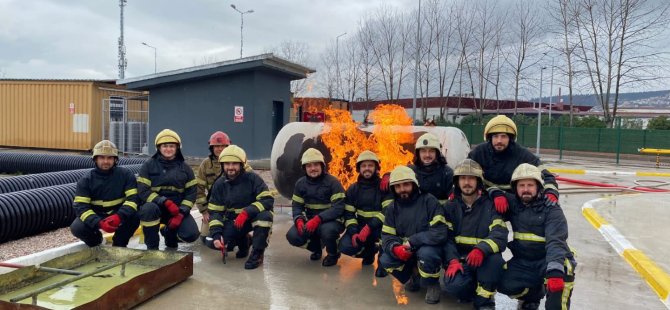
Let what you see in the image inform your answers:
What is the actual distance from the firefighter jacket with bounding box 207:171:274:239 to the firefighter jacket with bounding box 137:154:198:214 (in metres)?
0.37

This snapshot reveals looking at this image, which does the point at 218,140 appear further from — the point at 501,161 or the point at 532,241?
the point at 532,241

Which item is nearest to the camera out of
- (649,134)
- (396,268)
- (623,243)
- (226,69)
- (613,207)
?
(396,268)

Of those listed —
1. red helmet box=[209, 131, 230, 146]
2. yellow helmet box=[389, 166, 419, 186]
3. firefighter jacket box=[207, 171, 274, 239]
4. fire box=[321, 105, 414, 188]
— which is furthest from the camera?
fire box=[321, 105, 414, 188]

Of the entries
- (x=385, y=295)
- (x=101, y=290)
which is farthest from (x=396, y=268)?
(x=101, y=290)

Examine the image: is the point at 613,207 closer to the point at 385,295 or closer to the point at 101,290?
the point at 385,295

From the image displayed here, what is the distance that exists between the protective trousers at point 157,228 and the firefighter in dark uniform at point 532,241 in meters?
3.47

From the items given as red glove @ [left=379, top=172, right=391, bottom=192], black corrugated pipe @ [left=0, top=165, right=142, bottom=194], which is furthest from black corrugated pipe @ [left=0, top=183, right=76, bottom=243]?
red glove @ [left=379, top=172, right=391, bottom=192]

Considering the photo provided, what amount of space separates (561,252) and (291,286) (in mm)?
2486

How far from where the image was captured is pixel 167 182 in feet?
19.3

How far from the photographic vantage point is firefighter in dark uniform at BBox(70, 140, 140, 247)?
535cm

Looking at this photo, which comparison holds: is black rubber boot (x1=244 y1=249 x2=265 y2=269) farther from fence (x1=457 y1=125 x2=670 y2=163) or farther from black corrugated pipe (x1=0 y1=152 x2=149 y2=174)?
fence (x1=457 y1=125 x2=670 y2=163)

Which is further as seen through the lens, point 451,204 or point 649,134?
point 649,134

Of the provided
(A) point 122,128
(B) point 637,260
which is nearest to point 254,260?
(B) point 637,260

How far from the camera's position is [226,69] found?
16109 millimetres
